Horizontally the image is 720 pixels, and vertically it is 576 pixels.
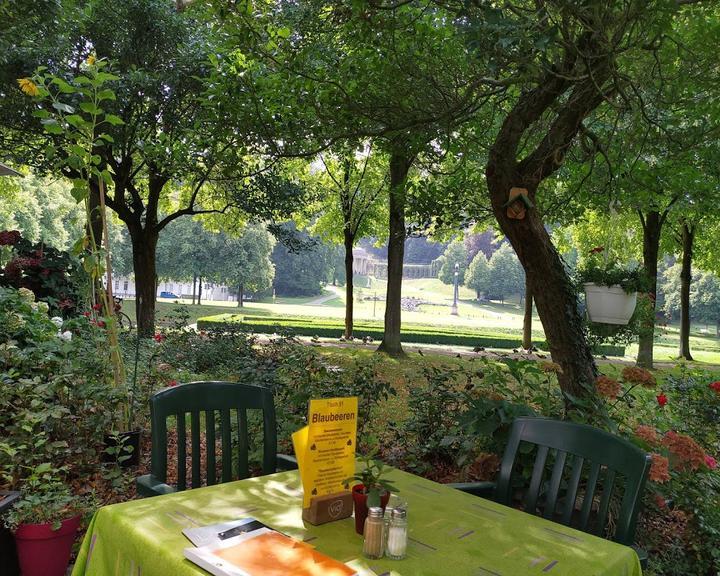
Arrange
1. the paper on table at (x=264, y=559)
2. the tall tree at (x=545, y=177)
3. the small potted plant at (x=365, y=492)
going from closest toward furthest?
the paper on table at (x=264, y=559), the small potted plant at (x=365, y=492), the tall tree at (x=545, y=177)

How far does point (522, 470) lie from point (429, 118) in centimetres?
208

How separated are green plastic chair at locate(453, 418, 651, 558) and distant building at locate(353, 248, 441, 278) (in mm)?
73357

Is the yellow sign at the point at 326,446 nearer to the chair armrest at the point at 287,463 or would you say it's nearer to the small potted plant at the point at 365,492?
the small potted plant at the point at 365,492

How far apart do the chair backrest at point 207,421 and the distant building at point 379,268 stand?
73231 millimetres

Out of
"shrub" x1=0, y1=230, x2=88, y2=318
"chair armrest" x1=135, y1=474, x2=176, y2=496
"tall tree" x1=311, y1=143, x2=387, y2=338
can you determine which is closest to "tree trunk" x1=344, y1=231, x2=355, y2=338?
"tall tree" x1=311, y1=143, x2=387, y2=338

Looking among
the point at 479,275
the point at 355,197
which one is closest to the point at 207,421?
the point at 355,197

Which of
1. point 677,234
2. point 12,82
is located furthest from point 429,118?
point 677,234

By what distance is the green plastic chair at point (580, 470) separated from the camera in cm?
179

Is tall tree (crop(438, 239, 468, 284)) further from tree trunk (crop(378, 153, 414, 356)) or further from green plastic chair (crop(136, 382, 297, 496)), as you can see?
green plastic chair (crop(136, 382, 297, 496))

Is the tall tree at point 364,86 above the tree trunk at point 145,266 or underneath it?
above

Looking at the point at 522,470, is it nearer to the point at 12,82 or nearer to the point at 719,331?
the point at 12,82

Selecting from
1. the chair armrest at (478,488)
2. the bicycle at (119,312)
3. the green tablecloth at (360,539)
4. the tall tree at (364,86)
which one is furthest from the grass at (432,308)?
the green tablecloth at (360,539)

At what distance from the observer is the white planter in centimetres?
372

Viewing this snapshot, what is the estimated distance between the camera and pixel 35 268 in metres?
7.25
